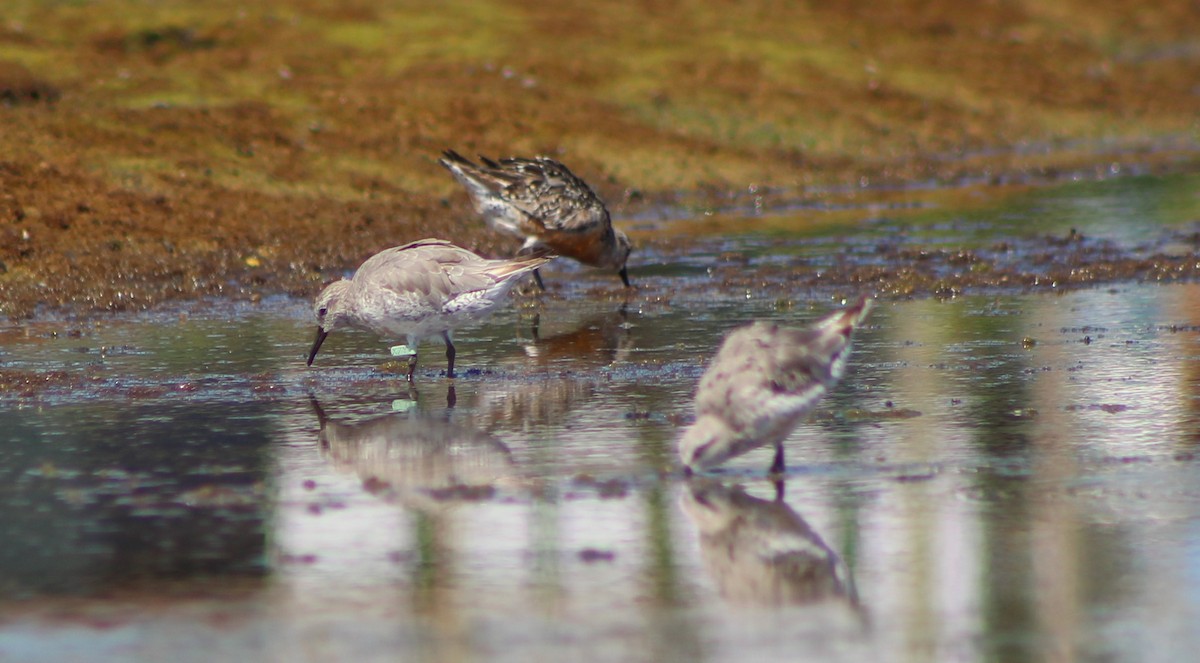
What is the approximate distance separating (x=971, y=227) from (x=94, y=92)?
13860mm

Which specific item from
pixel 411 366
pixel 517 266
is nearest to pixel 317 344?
pixel 411 366

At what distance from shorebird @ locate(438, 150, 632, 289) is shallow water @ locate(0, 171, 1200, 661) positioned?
3.91m

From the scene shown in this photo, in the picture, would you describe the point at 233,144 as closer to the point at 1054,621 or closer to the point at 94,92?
the point at 94,92

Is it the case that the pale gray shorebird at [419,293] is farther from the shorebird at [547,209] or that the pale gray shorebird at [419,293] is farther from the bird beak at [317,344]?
the shorebird at [547,209]

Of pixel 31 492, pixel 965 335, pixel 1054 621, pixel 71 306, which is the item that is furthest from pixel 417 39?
pixel 1054 621

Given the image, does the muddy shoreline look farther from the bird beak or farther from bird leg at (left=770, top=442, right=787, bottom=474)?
bird leg at (left=770, top=442, right=787, bottom=474)

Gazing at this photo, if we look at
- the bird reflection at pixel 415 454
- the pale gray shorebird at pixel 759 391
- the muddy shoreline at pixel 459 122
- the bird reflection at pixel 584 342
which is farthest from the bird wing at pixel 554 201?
the pale gray shorebird at pixel 759 391

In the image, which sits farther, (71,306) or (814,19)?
(814,19)

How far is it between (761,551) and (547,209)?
1041 cm

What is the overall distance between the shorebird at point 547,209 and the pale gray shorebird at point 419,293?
5.04 metres

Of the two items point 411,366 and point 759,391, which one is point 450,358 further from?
point 759,391

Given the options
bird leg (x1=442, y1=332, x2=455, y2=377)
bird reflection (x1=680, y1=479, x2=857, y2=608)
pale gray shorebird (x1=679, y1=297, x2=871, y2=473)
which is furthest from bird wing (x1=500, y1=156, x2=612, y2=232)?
bird reflection (x1=680, y1=479, x2=857, y2=608)

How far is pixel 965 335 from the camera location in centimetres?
1334

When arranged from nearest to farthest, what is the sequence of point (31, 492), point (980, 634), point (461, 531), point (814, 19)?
point (980, 634), point (461, 531), point (31, 492), point (814, 19)
